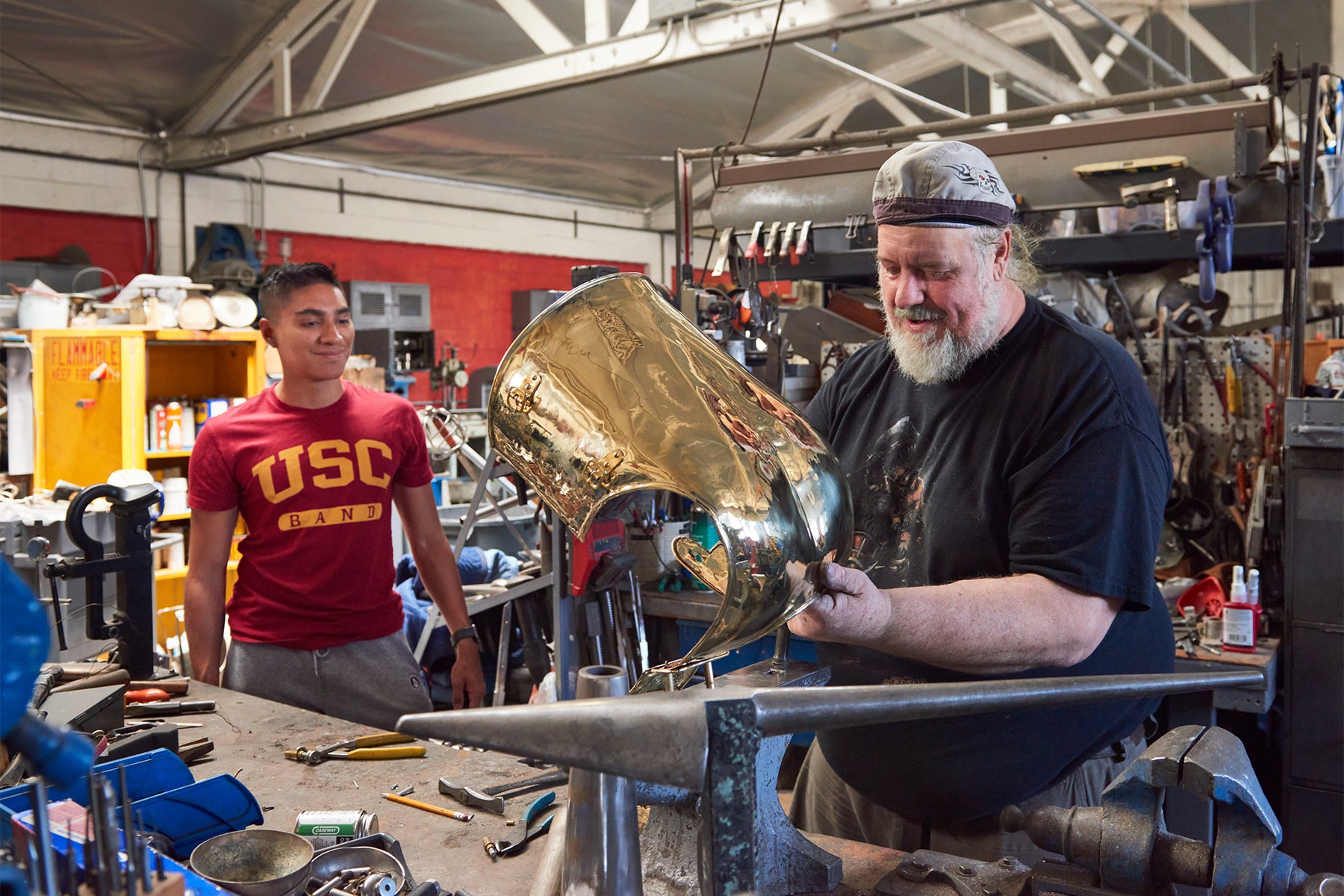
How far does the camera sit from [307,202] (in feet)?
27.1

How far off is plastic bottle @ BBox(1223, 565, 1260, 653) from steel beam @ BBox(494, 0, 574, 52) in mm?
3569

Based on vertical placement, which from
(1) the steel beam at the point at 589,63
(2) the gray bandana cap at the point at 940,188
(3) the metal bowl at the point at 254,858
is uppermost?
(1) the steel beam at the point at 589,63

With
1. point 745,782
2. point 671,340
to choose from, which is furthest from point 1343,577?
point 745,782

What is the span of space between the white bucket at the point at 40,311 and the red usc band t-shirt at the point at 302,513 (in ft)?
9.70

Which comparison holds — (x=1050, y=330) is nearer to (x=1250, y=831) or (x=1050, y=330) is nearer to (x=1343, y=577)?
(x=1250, y=831)

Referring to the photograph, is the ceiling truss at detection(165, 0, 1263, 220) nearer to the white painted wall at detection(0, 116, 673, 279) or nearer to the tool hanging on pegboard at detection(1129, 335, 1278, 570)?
the white painted wall at detection(0, 116, 673, 279)

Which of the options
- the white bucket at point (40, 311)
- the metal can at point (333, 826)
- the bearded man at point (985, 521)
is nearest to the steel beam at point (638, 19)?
the white bucket at point (40, 311)

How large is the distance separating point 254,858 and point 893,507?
2.90ft

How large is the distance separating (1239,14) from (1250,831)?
20.9 ft

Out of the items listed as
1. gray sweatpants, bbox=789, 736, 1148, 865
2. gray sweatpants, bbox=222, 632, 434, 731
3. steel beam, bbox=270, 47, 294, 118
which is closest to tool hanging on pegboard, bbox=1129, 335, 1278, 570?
gray sweatpants, bbox=789, 736, 1148, 865

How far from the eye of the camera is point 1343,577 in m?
2.40

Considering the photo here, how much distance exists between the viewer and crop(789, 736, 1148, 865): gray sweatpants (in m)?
1.37

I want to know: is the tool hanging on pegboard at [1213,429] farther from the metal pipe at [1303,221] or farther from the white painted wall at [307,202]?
the white painted wall at [307,202]

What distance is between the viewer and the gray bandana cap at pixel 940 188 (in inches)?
49.0
